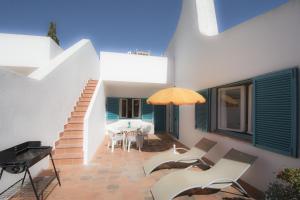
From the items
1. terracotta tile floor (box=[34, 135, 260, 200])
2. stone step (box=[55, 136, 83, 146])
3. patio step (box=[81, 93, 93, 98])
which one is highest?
patio step (box=[81, 93, 93, 98])

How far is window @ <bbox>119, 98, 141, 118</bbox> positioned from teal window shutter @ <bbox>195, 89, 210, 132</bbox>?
6.33m

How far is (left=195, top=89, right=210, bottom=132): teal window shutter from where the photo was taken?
645 centimetres

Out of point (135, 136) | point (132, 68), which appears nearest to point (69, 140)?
point (135, 136)

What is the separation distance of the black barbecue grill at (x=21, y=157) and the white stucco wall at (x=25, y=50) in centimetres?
569

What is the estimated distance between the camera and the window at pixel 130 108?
43.0 feet

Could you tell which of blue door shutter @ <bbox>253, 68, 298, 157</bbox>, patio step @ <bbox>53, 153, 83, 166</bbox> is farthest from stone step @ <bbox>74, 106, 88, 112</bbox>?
blue door shutter @ <bbox>253, 68, 298, 157</bbox>

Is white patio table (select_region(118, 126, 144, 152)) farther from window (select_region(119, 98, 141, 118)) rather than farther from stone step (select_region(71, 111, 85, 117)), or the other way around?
window (select_region(119, 98, 141, 118))

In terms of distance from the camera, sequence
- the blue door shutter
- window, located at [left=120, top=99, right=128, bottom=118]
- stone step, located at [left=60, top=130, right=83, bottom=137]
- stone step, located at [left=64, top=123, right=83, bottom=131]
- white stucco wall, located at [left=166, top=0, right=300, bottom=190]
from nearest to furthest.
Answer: the blue door shutter → white stucco wall, located at [left=166, top=0, right=300, bottom=190] → stone step, located at [left=60, top=130, right=83, bottom=137] → stone step, located at [left=64, top=123, right=83, bottom=131] → window, located at [left=120, top=99, right=128, bottom=118]

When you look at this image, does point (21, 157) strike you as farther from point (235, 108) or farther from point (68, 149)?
point (235, 108)

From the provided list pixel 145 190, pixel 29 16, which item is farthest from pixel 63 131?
pixel 29 16

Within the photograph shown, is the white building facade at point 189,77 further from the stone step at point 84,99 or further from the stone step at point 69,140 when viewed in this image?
the stone step at point 84,99

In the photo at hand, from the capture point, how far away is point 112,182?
15.4 ft

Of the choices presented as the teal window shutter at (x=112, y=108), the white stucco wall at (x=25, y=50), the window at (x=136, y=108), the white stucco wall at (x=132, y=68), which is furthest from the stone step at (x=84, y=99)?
the window at (x=136, y=108)

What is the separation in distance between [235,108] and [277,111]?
2.11 metres
